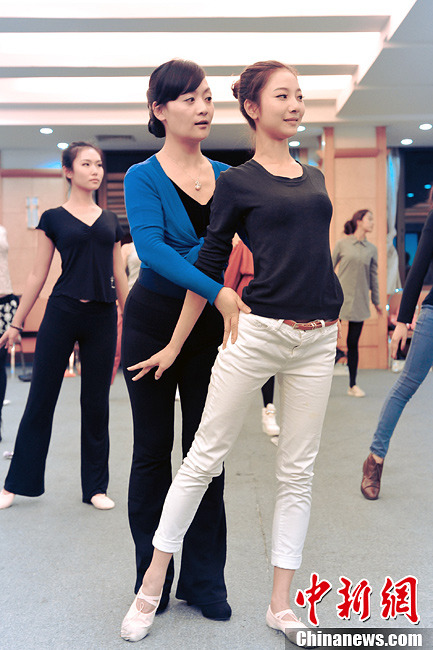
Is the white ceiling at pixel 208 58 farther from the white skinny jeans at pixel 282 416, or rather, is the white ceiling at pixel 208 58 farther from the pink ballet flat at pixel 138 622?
the pink ballet flat at pixel 138 622

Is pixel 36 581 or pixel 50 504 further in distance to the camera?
pixel 50 504

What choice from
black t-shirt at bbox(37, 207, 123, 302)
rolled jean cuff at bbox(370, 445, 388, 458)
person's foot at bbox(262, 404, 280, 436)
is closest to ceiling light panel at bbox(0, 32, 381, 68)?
person's foot at bbox(262, 404, 280, 436)

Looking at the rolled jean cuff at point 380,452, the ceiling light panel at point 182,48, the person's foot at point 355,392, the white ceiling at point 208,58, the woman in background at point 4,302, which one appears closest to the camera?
the rolled jean cuff at point 380,452

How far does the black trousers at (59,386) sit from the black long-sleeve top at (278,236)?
1317 mm

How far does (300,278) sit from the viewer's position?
5.06ft

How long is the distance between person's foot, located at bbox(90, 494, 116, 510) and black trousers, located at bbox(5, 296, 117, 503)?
3 centimetres

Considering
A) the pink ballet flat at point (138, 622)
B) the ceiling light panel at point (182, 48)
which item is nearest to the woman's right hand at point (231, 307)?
the pink ballet flat at point (138, 622)

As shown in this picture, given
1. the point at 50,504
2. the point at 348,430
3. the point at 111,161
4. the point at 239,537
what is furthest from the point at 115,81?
the point at 239,537

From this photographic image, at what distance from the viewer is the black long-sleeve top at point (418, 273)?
2689 mm

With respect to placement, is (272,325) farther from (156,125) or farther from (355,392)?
(355,392)

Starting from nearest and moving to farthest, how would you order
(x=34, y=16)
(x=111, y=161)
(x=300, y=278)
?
(x=300, y=278) < (x=34, y=16) < (x=111, y=161)

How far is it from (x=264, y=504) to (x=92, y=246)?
139 centimetres

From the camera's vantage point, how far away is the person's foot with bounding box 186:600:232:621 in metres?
1.82

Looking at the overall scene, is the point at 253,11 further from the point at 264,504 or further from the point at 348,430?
the point at 264,504
